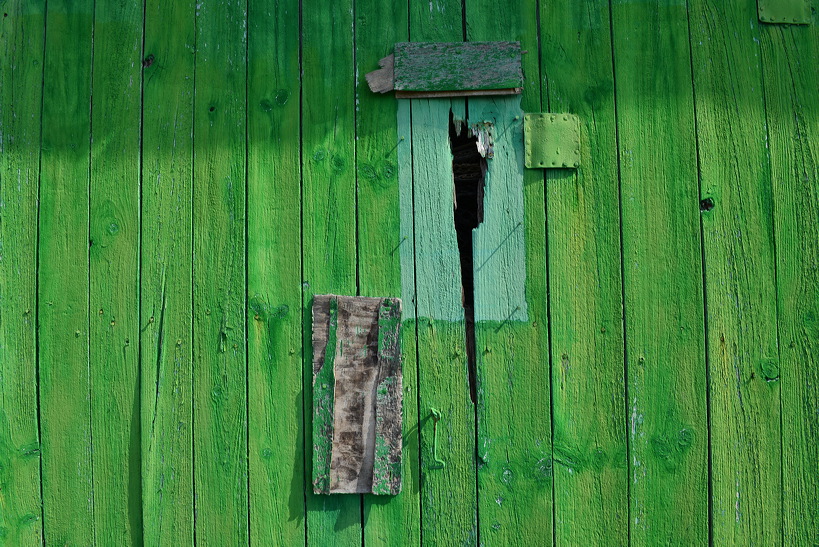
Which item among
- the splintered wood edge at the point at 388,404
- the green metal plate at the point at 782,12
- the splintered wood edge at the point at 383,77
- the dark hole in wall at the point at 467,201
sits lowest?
the splintered wood edge at the point at 388,404

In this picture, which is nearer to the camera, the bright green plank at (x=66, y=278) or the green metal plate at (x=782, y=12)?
the bright green plank at (x=66, y=278)

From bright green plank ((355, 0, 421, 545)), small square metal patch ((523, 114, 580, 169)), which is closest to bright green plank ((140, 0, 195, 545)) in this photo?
bright green plank ((355, 0, 421, 545))

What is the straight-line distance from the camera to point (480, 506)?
236cm

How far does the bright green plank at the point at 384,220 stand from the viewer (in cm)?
235

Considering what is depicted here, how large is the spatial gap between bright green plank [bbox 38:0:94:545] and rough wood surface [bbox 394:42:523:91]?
3.39 feet

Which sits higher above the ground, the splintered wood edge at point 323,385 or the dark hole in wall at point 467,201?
the dark hole in wall at point 467,201

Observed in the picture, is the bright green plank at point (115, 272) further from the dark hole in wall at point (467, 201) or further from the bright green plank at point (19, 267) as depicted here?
the dark hole in wall at point (467, 201)

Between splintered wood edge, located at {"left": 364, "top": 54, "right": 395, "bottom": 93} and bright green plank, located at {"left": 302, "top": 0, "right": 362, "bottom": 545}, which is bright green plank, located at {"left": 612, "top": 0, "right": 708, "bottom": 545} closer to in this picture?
splintered wood edge, located at {"left": 364, "top": 54, "right": 395, "bottom": 93}

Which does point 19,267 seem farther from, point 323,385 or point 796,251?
point 796,251

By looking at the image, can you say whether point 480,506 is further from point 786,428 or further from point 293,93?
point 293,93

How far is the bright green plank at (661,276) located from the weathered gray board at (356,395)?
75 centimetres

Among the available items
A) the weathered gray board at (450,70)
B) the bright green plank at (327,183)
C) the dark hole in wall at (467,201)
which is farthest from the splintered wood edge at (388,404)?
the weathered gray board at (450,70)

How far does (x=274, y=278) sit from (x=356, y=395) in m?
0.45

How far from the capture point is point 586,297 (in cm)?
239
